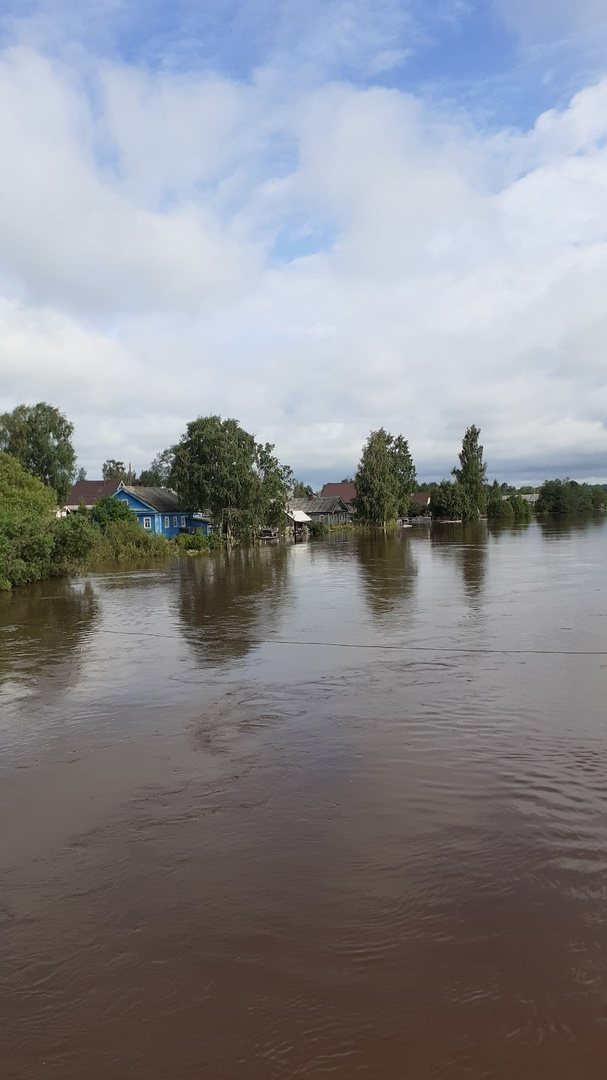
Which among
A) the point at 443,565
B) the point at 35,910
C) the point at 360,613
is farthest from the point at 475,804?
the point at 443,565

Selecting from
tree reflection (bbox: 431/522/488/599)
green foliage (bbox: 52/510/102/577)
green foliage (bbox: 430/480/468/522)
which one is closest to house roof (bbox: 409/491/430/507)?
green foliage (bbox: 430/480/468/522)

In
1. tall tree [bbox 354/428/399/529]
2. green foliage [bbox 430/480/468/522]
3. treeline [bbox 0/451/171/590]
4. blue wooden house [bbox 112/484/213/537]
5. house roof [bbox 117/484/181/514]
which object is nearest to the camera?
treeline [bbox 0/451/171/590]

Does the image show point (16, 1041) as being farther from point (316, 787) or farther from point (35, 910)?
point (316, 787)

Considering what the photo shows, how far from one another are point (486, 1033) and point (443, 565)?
3115cm

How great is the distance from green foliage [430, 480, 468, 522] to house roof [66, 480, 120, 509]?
5345 cm

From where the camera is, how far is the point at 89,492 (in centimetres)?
7500

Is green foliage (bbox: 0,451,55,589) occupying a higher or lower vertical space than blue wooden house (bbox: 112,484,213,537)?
lower

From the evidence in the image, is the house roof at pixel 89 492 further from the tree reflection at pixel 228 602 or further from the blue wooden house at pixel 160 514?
the tree reflection at pixel 228 602

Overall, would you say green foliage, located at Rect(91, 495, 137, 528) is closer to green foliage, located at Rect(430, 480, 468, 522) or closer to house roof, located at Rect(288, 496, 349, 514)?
house roof, located at Rect(288, 496, 349, 514)

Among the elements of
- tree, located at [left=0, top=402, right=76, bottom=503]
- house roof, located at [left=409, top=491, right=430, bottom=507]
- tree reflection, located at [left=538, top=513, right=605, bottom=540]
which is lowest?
tree reflection, located at [left=538, top=513, right=605, bottom=540]

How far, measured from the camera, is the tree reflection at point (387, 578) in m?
22.0

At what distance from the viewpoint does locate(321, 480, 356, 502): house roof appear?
108062 mm

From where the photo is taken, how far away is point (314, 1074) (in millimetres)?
3887

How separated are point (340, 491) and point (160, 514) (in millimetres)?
52418
